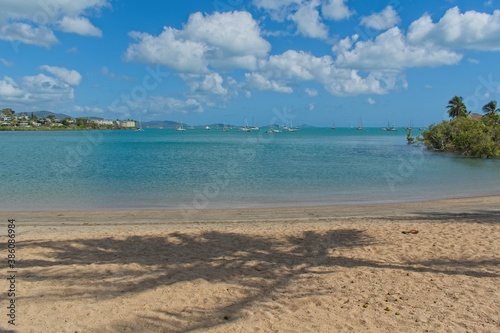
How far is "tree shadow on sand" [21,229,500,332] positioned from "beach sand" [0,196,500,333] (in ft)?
0.09

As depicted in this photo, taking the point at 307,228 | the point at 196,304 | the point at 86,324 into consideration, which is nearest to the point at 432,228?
the point at 307,228

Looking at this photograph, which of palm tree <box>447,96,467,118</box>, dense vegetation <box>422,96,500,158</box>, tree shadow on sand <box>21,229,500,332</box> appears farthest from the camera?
palm tree <box>447,96,467,118</box>

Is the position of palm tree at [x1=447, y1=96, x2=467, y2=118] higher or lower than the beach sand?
higher

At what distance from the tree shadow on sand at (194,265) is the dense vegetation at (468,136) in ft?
152

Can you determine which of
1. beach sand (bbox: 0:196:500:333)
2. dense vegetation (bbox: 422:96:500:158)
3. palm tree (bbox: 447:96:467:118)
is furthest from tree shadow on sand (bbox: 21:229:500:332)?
palm tree (bbox: 447:96:467:118)

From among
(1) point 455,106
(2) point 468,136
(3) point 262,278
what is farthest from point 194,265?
(1) point 455,106

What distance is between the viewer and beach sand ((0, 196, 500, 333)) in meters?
6.03

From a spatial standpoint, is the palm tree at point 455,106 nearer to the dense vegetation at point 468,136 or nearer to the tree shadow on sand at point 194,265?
the dense vegetation at point 468,136

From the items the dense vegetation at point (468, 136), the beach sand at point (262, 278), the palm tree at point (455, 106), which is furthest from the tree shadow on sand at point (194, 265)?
the palm tree at point (455, 106)

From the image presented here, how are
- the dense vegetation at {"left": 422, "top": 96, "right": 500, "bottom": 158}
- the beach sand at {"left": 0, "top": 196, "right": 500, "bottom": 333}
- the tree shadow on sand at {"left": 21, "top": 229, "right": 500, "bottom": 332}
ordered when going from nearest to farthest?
the beach sand at {"left": 0, "top": 196, "right": 500, "bottom": 333}
the tree shadow on sand at {"left": 21, "top": 229, "right": 500, "bottom": 332}
the dense vegetation at {"left": 422, "top": 96, "right": 500, "bottom": 158}

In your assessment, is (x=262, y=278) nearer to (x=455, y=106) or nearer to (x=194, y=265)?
(x=194, y=265)

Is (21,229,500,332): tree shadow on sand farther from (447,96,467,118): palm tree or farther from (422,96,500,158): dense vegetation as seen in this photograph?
(447,96,467,118): palm tree

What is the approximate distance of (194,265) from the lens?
8758 millimetres

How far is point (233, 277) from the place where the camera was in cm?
801
